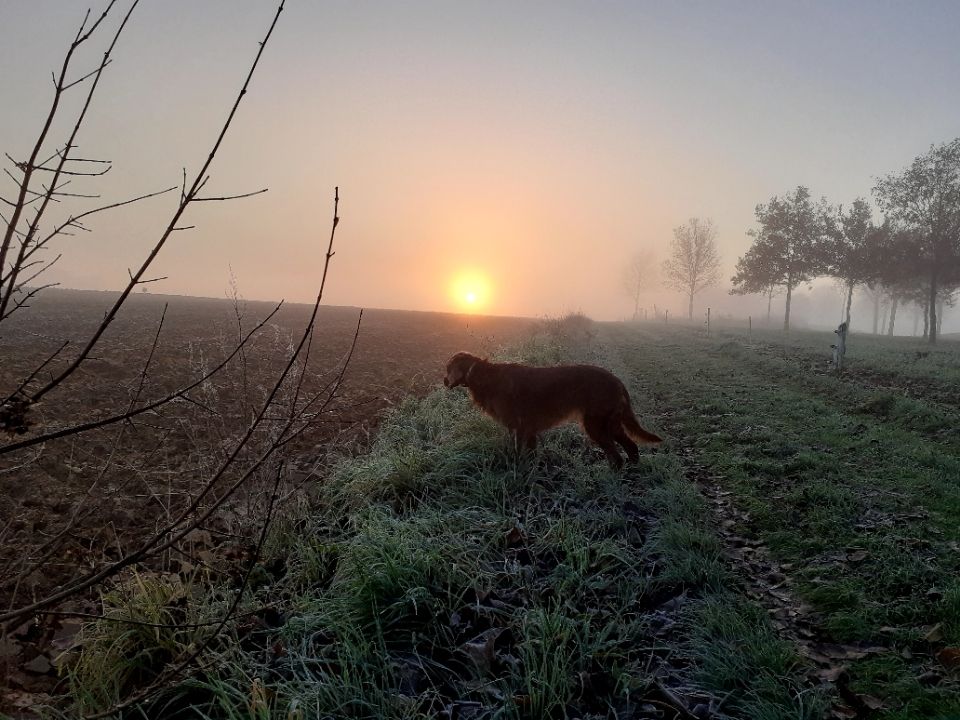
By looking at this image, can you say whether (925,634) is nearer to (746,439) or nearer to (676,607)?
(676,607)

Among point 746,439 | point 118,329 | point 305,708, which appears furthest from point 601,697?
point 118,329

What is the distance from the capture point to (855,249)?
97.3ft

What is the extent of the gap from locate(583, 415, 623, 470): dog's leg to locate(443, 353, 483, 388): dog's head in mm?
1405

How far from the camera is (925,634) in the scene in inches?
112

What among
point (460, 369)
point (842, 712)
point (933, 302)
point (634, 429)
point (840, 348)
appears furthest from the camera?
point (933, 302)

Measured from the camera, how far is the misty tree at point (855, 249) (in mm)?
28328

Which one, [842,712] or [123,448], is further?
[123,448]

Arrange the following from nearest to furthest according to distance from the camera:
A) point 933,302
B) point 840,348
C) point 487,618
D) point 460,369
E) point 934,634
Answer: point 934,634 < point 487,618 < point 460,369 < point 840,348 < point 933,302

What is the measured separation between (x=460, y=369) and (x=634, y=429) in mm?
2038

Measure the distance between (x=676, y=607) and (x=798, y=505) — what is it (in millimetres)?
2275

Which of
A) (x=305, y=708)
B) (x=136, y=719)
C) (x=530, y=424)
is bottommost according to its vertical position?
(x=136, y=719)

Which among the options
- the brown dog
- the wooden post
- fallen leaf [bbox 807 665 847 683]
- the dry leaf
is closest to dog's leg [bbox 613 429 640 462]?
the brown dog

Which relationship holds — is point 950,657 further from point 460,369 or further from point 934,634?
point 460,369

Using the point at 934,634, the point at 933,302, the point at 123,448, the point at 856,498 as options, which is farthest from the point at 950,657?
the point at 933,302
